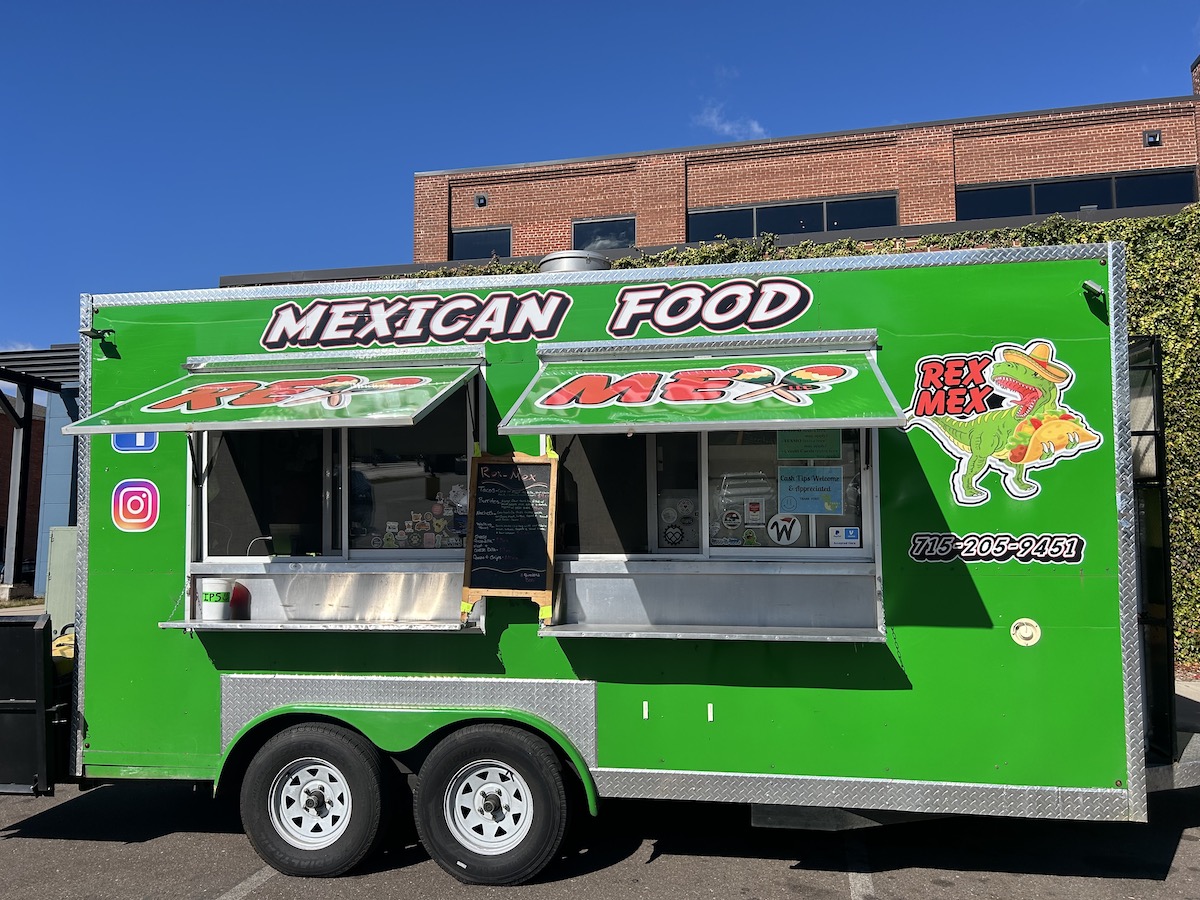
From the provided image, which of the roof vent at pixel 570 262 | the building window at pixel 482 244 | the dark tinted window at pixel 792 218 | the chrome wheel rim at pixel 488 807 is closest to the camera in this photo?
the chrome wheel rim at pixel 488 807

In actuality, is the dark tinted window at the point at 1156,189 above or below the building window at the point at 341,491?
above

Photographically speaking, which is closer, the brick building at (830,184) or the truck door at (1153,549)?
the truck door at (1153,549)

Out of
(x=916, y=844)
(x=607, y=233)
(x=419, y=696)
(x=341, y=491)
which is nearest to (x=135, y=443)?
(x=341, y=491)

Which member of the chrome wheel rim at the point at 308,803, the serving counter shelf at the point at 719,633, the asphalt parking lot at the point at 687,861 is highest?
the serving counter shelf at the point at 719,633

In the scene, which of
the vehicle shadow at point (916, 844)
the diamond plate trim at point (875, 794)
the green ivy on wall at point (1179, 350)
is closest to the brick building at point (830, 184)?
the green ivy on wall at point (1179, 350)

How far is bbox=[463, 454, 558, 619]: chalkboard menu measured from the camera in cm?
444

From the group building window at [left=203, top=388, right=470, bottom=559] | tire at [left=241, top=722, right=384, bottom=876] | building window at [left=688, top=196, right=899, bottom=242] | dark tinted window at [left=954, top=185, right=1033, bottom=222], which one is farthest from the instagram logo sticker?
dark tinted window at [left=954, top=185, right=1033, bottom=222]

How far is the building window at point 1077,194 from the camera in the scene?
16.7 meters

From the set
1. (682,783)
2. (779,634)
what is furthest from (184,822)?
(779,634)

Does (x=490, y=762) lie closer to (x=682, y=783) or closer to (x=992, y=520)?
(x=682, y=783)

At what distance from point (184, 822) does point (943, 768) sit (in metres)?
4.61

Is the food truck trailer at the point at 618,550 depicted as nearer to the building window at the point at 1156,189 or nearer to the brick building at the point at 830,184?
the brick building at the point at 830,184

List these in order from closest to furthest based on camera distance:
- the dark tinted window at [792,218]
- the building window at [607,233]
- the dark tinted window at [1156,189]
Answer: the dark tinted window at [1156,189] → the dark tinted window at [792,218] → the building window at [607,233]

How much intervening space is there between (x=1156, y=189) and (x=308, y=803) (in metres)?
19.0
